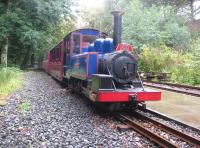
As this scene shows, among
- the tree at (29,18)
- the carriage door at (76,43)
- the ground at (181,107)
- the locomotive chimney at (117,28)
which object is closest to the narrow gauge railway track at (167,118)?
the ground at (181,107)

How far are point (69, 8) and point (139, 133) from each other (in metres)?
23.0

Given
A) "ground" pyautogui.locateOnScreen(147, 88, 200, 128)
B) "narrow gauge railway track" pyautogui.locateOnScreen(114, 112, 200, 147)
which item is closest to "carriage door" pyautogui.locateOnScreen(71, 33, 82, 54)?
"ground" pyautogui.locateOnScreen(147, 88, 200, 128)

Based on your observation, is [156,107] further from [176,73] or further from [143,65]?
[143,65]

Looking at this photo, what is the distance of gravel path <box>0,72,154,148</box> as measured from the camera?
6711 mm

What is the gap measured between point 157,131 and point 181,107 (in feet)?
11.3

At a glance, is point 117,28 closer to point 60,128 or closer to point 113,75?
point 113,75

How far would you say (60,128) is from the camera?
787cm

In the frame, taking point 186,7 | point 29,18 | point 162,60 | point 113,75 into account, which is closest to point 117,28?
point 113,75

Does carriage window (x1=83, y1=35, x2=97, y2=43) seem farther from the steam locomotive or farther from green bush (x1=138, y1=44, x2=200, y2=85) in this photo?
green bush (x1=138, y1=44, x2=200, y2=85)

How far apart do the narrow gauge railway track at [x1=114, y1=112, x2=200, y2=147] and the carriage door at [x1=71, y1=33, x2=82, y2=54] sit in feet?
15.0

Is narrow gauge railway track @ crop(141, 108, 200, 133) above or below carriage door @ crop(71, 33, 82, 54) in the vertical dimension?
below

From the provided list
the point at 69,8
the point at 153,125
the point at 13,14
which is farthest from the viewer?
the point at 69,8

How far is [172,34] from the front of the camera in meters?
32.8

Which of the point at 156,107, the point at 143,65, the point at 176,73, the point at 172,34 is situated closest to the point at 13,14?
the point at 143,65
